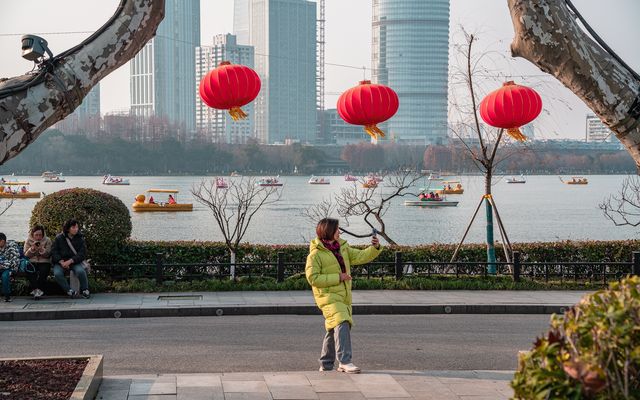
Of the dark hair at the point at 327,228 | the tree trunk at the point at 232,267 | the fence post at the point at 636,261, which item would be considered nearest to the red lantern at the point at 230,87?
the dark hair at the point at 327,228

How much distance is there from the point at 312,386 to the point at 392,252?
969 cm

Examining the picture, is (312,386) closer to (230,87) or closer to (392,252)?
(230,87)

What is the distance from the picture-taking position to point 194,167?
4744 inches

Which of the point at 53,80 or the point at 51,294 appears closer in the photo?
the point at 53,80

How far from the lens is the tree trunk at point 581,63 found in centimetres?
554

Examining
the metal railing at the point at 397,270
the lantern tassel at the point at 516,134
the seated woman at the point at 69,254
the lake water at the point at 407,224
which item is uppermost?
the lantern tassel at the point at 516,134

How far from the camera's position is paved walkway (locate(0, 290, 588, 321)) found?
1357 centimetres

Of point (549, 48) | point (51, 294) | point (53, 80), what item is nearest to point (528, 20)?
point (549, 48)

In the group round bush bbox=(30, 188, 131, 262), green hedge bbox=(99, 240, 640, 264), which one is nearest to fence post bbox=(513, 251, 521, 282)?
green hedge bbox=(99, 240, 640, 264)

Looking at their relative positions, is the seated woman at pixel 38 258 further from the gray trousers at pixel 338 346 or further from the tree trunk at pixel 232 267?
the gray trousers at pixel 338 346

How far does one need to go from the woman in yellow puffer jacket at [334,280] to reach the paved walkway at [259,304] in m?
5.25

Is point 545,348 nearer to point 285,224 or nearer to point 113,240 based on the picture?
point 113,240

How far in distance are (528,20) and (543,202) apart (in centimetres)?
9334

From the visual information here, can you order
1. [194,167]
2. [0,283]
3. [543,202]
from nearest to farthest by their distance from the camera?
[0,283]
[543,202]
[194,167]
